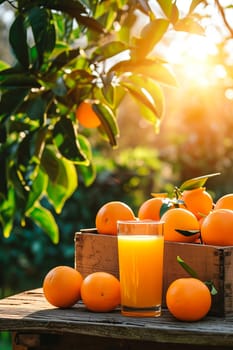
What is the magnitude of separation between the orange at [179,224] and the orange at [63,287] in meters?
0.20

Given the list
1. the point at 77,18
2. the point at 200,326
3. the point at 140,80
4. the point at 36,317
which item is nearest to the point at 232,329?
the point at 200,326

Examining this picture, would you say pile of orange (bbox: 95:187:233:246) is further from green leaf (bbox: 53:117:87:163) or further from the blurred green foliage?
the blurred green foliage

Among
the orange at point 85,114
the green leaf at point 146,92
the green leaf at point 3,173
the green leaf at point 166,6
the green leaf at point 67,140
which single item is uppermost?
the green leaf at point 166,6

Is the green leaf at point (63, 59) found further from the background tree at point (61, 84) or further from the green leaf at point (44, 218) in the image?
the green leaf at point (44, 218)

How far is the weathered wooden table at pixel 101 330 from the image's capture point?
3.73ft

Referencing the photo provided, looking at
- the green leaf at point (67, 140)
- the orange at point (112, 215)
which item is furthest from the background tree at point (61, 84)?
the orange at point (112, 215)

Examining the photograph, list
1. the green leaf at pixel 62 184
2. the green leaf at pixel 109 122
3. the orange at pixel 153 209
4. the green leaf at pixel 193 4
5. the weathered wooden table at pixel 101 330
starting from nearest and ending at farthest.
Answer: the weathered wooden table at pixel 101 330, the green leaf at pixel 193 4, the orange at pixel 153 209, the green leaf at pixel 109 122, the green leaf at pixel 62 184

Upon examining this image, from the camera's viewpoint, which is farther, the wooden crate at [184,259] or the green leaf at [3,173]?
the green leaf at [3,173]

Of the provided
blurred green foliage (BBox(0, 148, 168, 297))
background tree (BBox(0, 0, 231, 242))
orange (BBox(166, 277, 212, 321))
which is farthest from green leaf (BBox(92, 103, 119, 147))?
blurred green foliage (BBox(0, 148, 168, 297))

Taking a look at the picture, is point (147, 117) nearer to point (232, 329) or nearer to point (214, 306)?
point (214, 306)

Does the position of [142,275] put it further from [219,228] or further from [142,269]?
[219,228]

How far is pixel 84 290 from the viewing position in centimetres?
132

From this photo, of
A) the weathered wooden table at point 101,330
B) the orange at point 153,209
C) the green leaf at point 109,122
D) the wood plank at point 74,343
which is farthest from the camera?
the green leaf at point 109,122

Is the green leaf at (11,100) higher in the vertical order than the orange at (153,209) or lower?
higher
